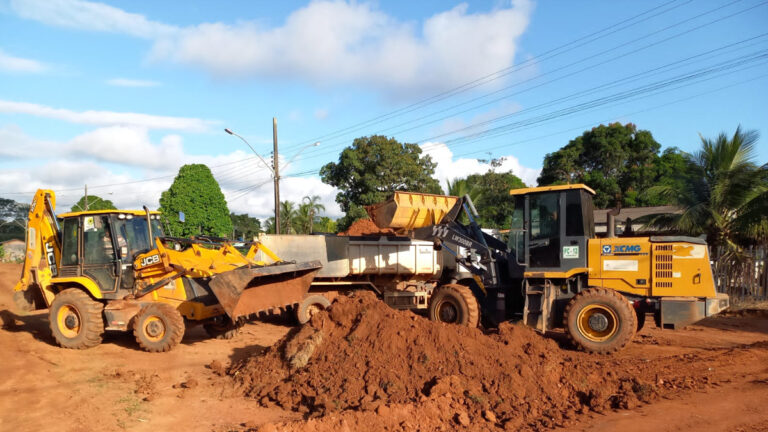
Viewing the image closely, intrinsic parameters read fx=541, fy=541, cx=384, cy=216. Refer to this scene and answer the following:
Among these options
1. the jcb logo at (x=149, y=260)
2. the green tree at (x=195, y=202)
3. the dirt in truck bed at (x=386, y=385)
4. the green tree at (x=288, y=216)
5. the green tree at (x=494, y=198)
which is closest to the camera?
the dirt in truck bed at (x=386, y=385)

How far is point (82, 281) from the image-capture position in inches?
414

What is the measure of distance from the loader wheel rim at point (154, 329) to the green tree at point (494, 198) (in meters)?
23.2

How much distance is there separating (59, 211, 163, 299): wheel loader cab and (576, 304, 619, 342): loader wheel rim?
8337mm

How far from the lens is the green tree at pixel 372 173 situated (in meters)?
25.8

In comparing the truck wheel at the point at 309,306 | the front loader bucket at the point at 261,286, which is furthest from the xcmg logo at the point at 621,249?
the truck wheel at the point at 309,306

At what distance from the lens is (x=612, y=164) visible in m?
35.0

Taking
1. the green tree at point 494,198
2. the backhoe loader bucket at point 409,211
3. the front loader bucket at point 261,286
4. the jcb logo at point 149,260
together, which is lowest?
the front loader bucket at point 261,286

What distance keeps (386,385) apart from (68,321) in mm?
6862

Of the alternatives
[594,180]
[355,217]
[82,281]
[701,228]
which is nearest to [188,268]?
[82,281]

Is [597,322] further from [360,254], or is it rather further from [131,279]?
[131,279]

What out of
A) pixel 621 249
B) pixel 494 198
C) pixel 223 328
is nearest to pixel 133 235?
pixel 223 328

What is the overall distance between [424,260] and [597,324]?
5.33m

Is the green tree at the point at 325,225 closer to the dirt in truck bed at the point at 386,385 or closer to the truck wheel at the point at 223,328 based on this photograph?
the truck wheel at the point at 223,328

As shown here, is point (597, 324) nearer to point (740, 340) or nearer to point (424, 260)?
point (740, 340)
